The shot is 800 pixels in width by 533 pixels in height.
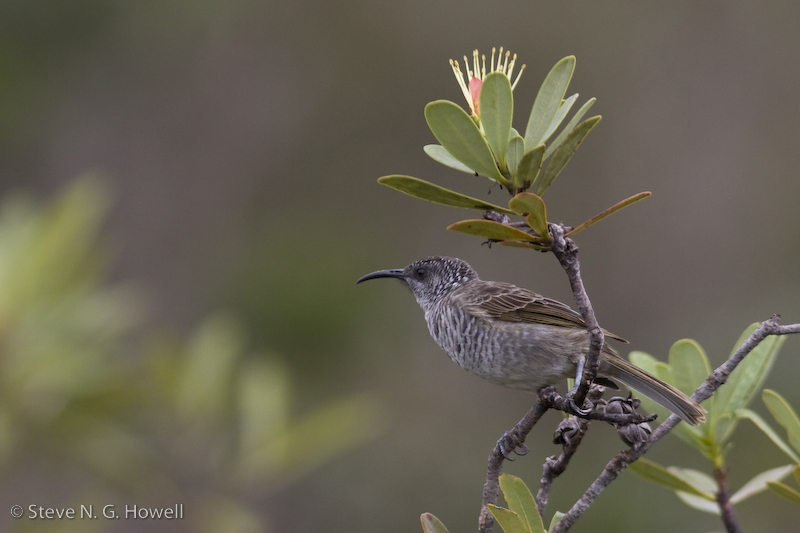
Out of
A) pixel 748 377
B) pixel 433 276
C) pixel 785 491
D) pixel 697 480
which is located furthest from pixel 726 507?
pixel 433 276

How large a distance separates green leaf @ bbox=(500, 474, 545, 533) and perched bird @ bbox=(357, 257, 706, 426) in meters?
0.56

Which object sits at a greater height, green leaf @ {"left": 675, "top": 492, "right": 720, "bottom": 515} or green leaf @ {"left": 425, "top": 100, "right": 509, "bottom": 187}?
green leaf @ {"left": 425, "top": 100, "right": 509, "bottom": 187}

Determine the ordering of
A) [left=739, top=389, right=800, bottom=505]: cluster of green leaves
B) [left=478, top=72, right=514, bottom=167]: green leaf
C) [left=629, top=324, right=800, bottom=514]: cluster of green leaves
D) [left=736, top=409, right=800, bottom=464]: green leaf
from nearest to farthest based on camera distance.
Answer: [left=478, top=72, right=514, bottom=167]: green leaf < [left=739, top=389, right=800, bottom=505]: cluster of green leaves < [left=736, top=409, right=800, bottom=464]: green leaf < [left=629, top=324, right=800, bottom=514]: cluster of green leaves

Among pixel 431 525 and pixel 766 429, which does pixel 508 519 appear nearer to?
pixel 431 525

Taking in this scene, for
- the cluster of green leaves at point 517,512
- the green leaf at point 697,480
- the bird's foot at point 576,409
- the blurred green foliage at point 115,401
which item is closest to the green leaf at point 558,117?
the bird's foot at point 576,409

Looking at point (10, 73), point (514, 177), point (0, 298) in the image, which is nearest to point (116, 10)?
point (10, 73)

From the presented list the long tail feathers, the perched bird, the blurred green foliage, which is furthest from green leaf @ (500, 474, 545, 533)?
the blurred green foliage

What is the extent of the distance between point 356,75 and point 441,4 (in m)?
1.32

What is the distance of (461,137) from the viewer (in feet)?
4.83

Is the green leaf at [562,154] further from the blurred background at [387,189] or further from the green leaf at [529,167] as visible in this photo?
the blurred background at [387,189]

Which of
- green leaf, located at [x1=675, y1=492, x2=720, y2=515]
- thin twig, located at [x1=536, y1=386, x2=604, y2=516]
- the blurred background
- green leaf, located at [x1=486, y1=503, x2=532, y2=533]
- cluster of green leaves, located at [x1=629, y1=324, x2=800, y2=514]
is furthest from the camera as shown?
the blurred background

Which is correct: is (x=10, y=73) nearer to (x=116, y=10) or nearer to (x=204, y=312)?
(x=116, y=10)

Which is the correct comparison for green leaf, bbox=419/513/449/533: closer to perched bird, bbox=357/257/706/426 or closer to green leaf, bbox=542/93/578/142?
perched bird, bbox=357/257/706/426

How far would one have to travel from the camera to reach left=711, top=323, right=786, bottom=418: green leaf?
206 centimetres
